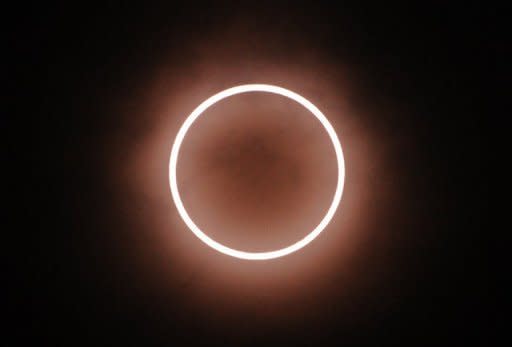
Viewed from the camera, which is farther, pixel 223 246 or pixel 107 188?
pixel 107 188

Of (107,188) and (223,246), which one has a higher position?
(107,188)

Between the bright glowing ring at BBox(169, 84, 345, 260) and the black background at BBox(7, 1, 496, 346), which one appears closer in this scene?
the bright glowing ring at BBox(169, 84, 345, 260)

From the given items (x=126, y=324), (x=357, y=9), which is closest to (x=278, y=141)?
(x=357, y=9)

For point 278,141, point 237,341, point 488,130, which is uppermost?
point 488,130

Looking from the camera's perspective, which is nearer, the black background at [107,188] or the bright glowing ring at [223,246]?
the bright glowing ring at [223,246]

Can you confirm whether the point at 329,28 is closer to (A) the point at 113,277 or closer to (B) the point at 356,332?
(B) the point at 356,332

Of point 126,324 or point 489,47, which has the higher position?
point 489,47

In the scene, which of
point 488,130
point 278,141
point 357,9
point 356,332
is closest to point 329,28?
point 357,9
